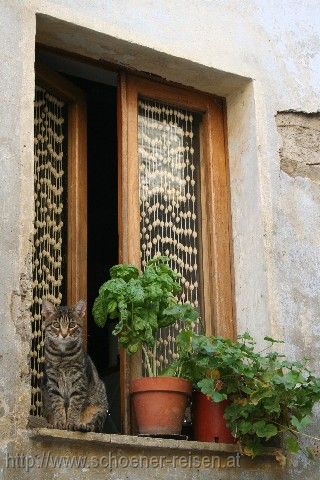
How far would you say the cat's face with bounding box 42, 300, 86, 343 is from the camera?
4.96 metres

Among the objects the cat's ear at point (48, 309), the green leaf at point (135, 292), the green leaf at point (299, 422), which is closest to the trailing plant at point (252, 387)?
the green leaf at point (299, 422)

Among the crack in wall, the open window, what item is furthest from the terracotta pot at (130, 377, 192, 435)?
the crack in wall

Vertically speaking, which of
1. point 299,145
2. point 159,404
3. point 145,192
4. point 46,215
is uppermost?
point 299,145

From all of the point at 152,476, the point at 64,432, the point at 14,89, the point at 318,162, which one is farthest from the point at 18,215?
the point at 318,162

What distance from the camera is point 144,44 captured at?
5.52 meters

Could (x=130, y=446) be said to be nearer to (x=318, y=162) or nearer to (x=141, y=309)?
(x=141, y=309)

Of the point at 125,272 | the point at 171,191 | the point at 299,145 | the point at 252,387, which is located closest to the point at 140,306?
the point at 125,272

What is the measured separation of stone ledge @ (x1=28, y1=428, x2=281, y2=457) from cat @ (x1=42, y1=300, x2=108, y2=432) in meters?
0.19

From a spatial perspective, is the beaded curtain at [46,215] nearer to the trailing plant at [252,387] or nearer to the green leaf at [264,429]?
the trailing plant at [252,387]

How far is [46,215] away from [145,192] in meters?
0.60

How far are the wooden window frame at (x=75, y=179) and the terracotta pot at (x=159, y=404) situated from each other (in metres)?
0.57

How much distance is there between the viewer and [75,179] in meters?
5.63

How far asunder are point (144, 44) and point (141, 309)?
1.57 meters

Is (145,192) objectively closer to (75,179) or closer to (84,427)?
(75,179)
